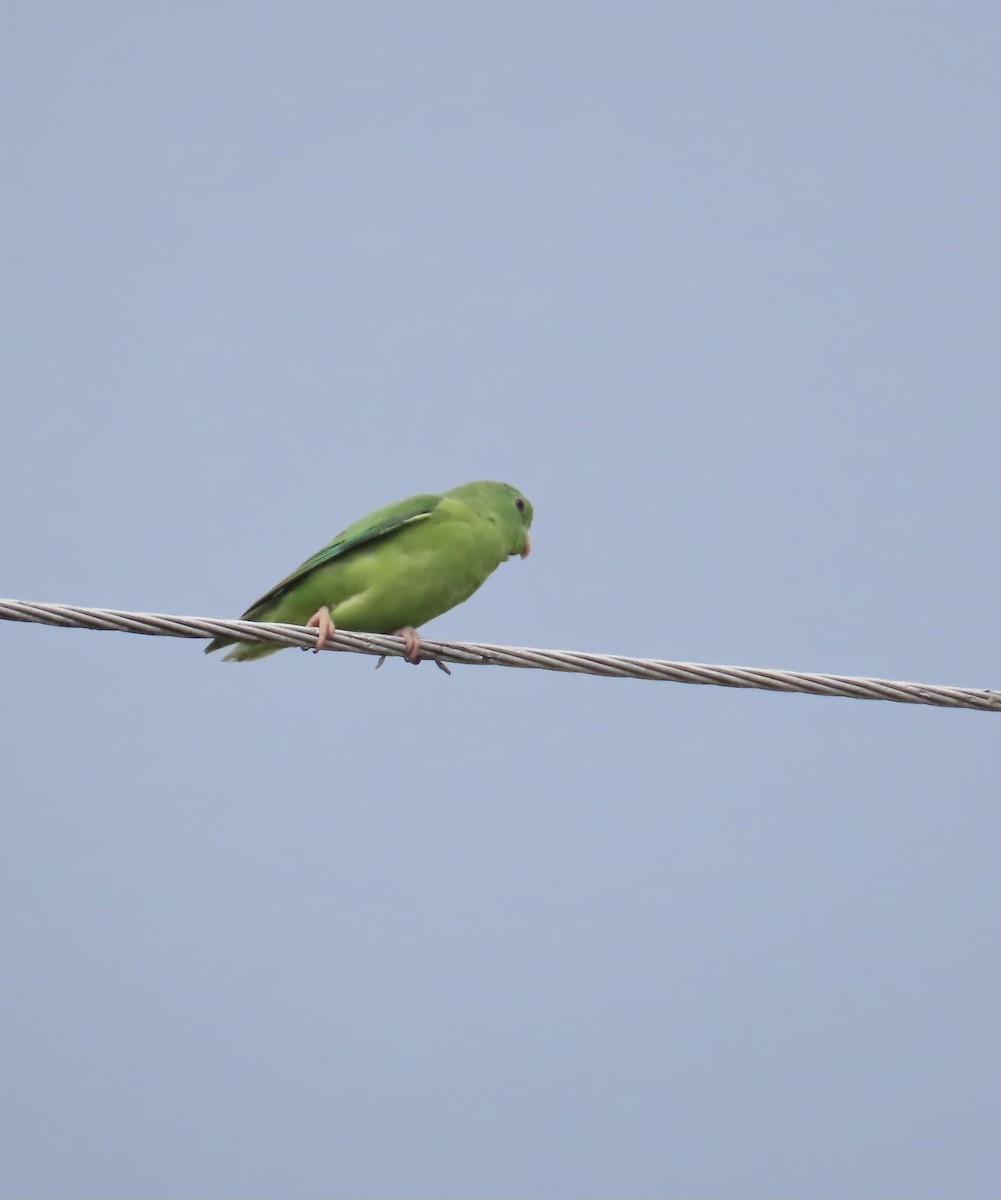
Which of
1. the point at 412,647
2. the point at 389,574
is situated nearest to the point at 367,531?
the point at 389,574

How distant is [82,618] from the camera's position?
4.84 m

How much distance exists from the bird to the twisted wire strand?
1803 mm

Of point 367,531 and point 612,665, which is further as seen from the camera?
point 367,531

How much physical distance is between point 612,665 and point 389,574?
2286 mm

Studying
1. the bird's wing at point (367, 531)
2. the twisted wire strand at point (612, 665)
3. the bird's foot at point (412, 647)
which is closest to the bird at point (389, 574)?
the bird's wing at point (367, 531)

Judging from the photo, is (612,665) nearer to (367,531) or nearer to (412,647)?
(412,647)

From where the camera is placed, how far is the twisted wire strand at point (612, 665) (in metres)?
4.86

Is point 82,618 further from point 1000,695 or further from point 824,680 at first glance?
point 1000,695

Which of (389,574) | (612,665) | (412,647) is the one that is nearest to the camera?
(612,665)

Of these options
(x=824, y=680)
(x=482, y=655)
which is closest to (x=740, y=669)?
(x=824, y=680)

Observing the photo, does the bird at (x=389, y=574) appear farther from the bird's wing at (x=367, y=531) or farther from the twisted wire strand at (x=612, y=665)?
the twisted wire strand at (x=612, y=665)

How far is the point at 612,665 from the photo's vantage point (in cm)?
527

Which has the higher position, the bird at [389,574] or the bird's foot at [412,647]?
the bird at [389,574]

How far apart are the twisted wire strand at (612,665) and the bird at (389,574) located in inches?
71.0
